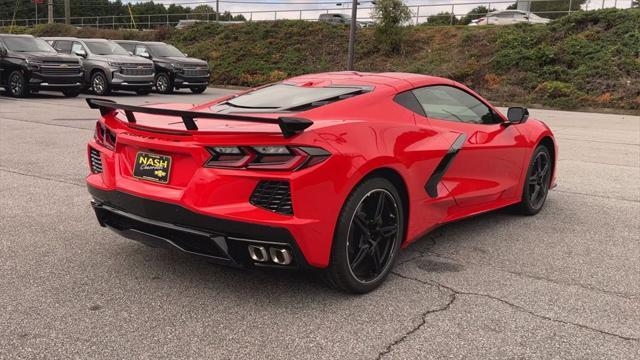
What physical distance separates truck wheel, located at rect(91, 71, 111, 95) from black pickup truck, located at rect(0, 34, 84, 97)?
1.25 metres

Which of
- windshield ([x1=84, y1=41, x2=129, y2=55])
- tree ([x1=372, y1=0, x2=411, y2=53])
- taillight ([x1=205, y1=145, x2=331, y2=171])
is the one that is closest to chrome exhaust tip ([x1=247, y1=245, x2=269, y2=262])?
taillight ([x1=205, y1=145, x2=331, y2=171])

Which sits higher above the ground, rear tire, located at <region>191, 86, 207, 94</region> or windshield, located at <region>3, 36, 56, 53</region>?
windshield, located at <region>3, 36, 56, 53</region>

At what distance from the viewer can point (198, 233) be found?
129 inches

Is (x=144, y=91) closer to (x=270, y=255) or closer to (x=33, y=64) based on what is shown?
(x=33, y=64)

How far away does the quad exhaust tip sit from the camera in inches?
128

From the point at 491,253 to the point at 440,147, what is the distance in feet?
3.23

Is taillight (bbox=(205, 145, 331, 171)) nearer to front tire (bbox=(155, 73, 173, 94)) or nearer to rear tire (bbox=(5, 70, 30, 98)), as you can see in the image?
rear tire (bbox=(5, 70, 30, 98))

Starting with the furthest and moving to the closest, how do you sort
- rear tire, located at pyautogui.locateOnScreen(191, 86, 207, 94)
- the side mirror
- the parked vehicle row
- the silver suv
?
rear tire, located at pyautogui.locateOnScreen(191, 86, 207, 94)
the silver suv
the parked vehicle row
the side mirror

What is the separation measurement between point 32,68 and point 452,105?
16420mm

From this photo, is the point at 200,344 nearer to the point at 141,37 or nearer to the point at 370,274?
the point at 370,274

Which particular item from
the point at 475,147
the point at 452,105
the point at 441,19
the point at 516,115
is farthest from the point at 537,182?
the point at 441,19

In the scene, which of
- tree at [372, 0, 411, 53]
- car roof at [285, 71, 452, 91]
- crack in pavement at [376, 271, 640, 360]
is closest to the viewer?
crack in pavement at [376, 271, 640, 360]

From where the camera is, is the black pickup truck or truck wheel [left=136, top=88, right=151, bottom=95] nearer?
the black pickup truck

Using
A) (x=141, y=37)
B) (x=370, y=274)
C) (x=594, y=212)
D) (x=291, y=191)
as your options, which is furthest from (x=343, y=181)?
(x=141, y=37)
